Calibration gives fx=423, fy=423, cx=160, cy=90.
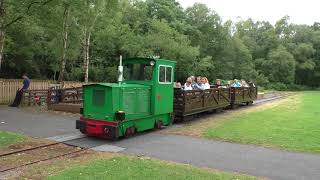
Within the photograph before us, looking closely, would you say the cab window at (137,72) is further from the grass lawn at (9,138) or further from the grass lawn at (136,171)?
the grass lawn at (136,171)

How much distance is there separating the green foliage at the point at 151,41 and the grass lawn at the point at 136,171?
1065cm

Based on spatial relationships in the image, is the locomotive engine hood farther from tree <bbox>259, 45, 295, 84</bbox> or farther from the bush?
tree <bbox>259, 45, 295, 84</bbox>

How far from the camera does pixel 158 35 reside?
43.5m

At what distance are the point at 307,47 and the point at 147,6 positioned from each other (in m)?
37.7

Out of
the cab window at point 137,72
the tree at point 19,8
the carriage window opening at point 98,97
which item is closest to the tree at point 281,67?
the tree at point 19,8

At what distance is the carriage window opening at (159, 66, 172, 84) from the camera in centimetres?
1459

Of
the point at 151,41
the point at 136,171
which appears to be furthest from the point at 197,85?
the point at 151,41

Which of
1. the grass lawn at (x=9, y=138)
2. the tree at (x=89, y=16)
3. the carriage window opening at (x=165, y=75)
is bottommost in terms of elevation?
the grass lawn at (x=9, y=138)

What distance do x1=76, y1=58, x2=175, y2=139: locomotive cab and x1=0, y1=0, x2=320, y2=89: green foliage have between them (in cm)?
644

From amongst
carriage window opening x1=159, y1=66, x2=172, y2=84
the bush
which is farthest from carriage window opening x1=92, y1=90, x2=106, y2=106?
the bush

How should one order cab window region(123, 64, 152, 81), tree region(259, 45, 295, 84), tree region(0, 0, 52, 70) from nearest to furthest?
cab window region(123, 64, 152, 81)
tree region(0, 0, 52, 70)
tree region(259, 45, 295, 84)

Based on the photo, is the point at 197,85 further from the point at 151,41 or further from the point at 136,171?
the point at 151,41

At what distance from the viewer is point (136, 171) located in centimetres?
858

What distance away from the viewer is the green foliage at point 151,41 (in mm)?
25370
